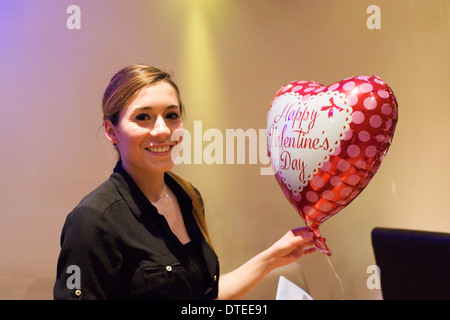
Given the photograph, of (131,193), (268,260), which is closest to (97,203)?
(131,193)

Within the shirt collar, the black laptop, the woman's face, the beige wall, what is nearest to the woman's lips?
the woman's face

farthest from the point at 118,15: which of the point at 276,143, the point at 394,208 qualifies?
the point at 394,208

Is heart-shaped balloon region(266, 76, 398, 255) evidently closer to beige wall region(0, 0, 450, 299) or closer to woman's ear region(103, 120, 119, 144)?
woman's ear region(103, 120, 119, 144)

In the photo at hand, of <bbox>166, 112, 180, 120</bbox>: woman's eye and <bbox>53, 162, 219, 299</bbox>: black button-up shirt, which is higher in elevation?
<bbox>166, 112, 180, 120</bbox>: woman's eye

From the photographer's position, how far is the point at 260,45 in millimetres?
2285

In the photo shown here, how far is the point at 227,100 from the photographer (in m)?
2.26

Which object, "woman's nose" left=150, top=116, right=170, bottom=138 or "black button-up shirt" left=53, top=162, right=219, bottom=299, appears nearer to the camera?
"black button-up shirt" left=53, top=162, right=219, bottom=299

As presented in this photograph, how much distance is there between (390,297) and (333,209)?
114 cm

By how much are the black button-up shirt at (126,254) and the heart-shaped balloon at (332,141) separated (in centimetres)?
34

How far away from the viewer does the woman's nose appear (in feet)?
3.95

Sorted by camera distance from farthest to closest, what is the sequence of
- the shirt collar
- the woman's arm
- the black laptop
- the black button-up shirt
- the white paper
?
the black laptop → the white paper → the woman's arm → the shirt collar → the black button-up shirt

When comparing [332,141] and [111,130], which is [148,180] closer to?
[111,130]

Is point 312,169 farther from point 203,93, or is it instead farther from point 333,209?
point 203,93

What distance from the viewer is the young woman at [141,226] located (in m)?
1.07
